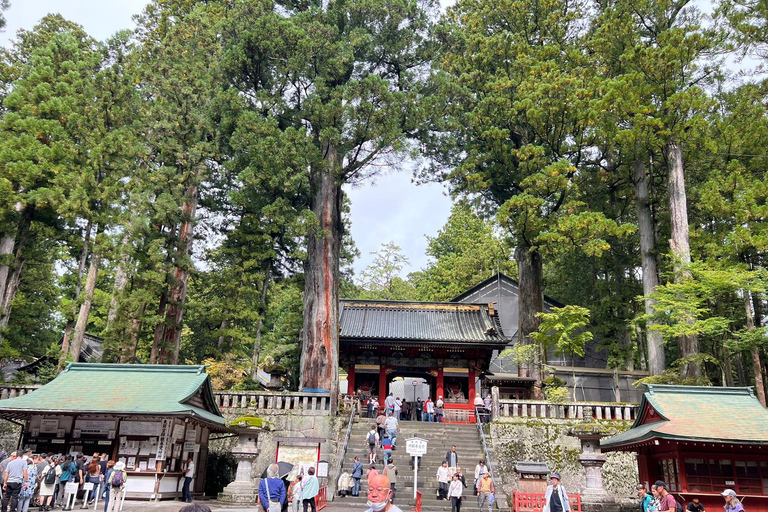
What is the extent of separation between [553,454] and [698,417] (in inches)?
210

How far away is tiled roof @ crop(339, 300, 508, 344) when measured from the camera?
24344 millimetres

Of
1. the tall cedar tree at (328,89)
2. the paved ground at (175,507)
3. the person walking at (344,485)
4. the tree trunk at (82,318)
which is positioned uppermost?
the tall cedar tree at (328,89)

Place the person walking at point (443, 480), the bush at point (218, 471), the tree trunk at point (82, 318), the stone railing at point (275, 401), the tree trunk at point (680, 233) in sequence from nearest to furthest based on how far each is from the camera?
the person walking at point (443, 480) < the bush at point (218, 471) < the stone railing at point (275, 401) < the tree trunk at point (82, 318) < the tree trunk at point (680, 233)

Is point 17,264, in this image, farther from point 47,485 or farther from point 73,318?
point 47,485

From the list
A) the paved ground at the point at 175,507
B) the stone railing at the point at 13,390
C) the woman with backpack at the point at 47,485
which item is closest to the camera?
the woman with backpack at the point at 47,485

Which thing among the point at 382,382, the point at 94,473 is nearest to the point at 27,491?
the point at 94,473

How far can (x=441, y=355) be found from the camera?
990 inches

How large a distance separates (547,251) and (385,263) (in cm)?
2429

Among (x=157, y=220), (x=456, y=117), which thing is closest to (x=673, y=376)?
(x=456, y=117)

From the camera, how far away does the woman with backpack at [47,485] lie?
11.5 m

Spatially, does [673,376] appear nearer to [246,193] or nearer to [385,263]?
[246,193]

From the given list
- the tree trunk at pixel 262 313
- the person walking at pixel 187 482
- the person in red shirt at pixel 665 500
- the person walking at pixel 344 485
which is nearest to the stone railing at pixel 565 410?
the person walking at pixel 344 485

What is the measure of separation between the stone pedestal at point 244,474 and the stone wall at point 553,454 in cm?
736

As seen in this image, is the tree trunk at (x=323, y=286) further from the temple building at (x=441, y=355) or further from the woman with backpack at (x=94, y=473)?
the woman with backpack at (x=94, y=473)
